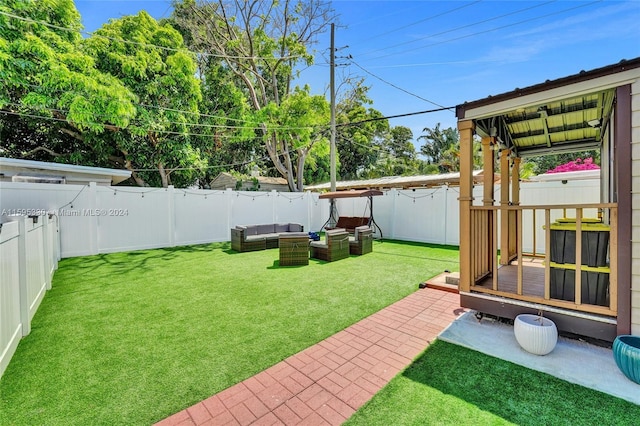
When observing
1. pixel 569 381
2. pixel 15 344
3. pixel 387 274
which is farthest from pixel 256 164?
pixel 569 381

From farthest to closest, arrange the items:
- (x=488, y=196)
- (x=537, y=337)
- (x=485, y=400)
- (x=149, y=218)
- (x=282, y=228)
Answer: (x=282, y=228) < (x=149, y=218) < (x=488, y=196) < (x=537, y=337) < (x=485, y=400)

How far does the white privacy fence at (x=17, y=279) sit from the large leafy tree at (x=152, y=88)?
9.54 metres

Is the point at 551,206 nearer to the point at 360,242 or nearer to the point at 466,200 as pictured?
the point at 466,200

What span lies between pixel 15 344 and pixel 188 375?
1.97 m

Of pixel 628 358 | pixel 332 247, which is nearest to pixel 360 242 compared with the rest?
pixel 332 247

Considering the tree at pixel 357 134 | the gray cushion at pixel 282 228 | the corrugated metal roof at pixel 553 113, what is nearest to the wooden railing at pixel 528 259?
the corrugated metal roof at pixel 553 113

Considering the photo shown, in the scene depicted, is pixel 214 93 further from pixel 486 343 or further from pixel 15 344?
pixel 486 343

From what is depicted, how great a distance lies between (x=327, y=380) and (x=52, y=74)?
43.8ft

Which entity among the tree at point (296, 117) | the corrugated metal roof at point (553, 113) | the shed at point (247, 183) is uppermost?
the tree at point (296, 117)

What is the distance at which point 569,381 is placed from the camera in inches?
92.4

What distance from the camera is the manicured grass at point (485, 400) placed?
1938mm

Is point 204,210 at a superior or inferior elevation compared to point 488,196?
inferior

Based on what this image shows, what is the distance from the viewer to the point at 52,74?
386 inches

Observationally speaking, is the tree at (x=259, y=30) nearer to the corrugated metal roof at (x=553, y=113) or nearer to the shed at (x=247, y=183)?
the shed at (x=247, y=183)
